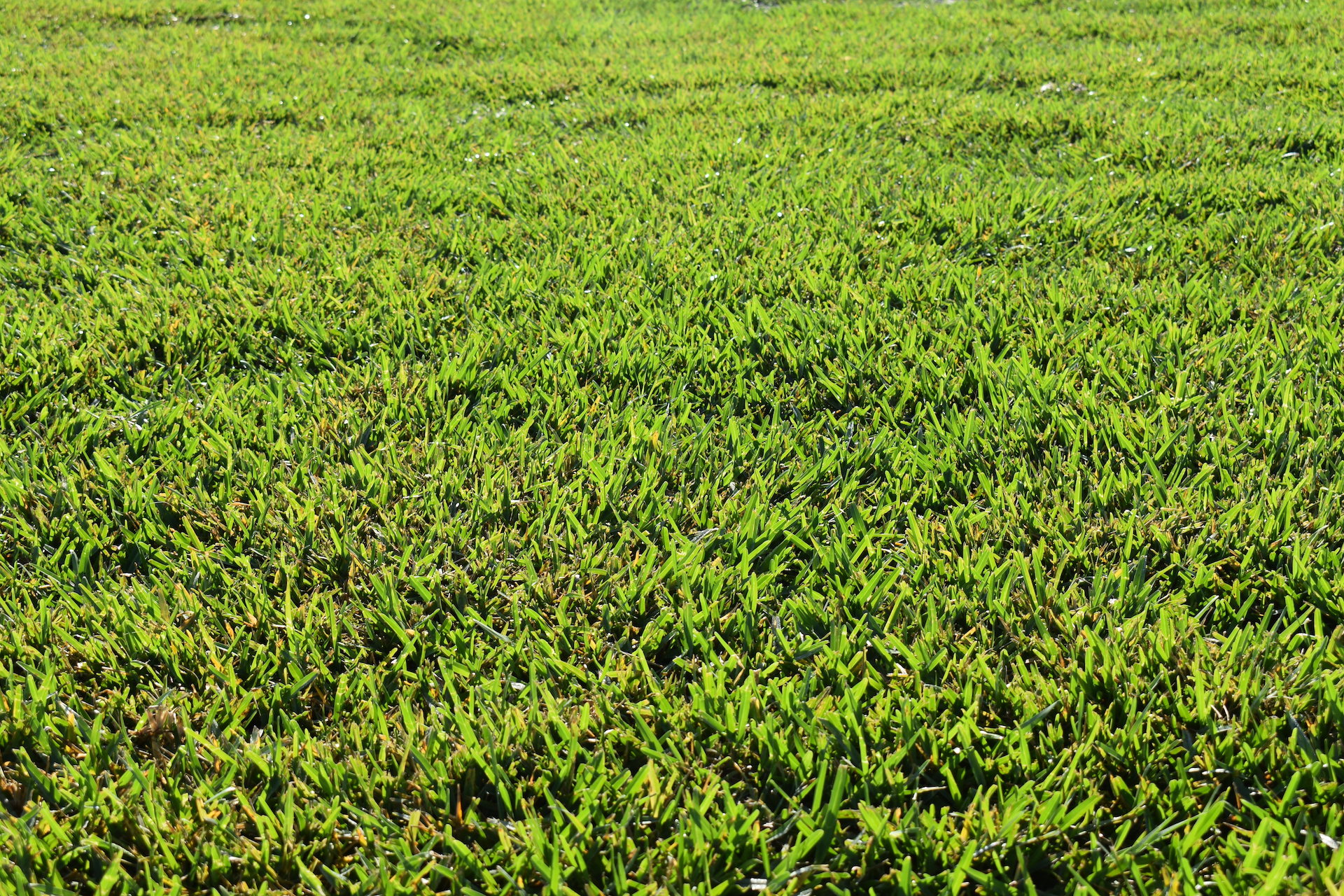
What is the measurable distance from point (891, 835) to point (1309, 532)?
1.24 m

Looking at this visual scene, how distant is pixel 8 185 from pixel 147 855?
3940 millimetres

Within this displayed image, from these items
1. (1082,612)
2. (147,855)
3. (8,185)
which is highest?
(8,185)

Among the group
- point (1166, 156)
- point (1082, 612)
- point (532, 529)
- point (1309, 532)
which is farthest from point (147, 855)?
point (1166, 156)

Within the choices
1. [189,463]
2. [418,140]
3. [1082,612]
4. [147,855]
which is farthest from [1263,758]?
[418,140]

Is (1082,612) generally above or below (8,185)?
below

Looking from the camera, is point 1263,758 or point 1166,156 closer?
point 1263,758

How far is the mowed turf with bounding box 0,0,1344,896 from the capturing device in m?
1.47

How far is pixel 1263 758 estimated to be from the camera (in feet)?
4.92

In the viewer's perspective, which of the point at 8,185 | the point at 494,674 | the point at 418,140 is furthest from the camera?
the point at 418,140

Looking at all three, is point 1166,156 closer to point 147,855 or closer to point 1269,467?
point 1269,467

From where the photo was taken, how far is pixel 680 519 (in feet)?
7.21

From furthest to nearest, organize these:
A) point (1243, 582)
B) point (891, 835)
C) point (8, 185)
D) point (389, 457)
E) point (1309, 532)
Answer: point (8, 185)
point (389, 457)
point (1309, 532)
point (1243, 582)
point (891, 835)

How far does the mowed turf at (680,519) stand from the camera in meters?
1.47

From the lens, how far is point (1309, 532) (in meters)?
2.01
